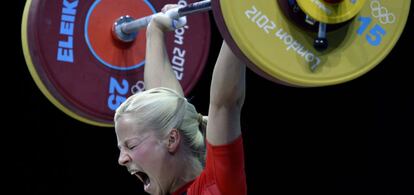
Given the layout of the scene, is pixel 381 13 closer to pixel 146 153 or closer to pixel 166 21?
pixel 146 153

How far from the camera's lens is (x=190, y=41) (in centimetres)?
300

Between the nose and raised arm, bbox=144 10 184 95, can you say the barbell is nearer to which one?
raised arm, bbox=144 10 184 95

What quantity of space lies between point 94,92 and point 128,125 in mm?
705

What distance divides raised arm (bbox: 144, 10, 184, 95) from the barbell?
3.4 inches

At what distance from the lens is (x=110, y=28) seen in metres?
2.87

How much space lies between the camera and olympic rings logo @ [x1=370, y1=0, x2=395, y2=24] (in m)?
1.86

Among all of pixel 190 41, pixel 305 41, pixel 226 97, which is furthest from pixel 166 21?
pixel 305 41

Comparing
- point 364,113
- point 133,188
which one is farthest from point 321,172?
point 133,188

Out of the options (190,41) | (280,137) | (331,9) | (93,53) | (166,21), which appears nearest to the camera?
(331,9)

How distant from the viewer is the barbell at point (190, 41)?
1.75m

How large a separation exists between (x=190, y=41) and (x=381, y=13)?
48.9 inches

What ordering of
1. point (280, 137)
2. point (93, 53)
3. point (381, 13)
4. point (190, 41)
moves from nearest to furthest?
point (381, 13)
point (93, 53)
point (190, 41)
point (280, 137)

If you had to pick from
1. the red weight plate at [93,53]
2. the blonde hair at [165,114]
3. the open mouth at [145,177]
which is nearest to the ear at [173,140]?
the blonde hair at [165,114]

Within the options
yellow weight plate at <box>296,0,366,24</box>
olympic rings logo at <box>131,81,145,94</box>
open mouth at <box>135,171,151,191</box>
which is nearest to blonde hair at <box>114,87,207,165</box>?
open mouth at <box>135,171,151,191</box>
